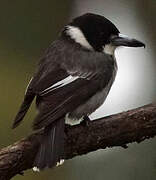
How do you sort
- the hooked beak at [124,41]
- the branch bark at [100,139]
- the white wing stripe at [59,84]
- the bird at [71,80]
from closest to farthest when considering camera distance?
1. the branch bark at [100,139]
2. the bird at [71,80]
3. the white wing stripe at [59,84]
4. the hooked beak at [124,41]

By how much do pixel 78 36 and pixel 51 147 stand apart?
102 cm

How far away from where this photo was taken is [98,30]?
616cm

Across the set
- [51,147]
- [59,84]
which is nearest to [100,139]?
[51,147]

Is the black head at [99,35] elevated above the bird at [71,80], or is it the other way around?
the black head at [99,35]

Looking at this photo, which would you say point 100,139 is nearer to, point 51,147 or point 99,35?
point 51,147

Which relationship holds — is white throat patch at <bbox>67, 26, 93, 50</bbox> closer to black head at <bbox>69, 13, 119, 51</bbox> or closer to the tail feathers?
black head at <bbox>69, 13, 119, 51</bbox>

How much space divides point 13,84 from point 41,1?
3.08ft

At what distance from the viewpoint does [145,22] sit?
7.48 meters

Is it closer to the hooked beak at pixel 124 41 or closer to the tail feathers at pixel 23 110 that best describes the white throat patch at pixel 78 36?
the hooked beak at pixel 124 41

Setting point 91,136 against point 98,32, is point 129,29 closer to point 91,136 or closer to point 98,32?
point 98,32

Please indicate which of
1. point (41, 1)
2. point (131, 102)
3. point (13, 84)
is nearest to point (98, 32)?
point (131, 102)

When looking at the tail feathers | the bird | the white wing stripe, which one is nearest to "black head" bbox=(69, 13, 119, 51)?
the bird

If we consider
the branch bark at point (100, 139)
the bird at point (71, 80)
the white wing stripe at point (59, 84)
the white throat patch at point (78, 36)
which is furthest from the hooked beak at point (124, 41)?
the branch bark at point (100, 139)

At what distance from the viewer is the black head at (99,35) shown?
241 inches
